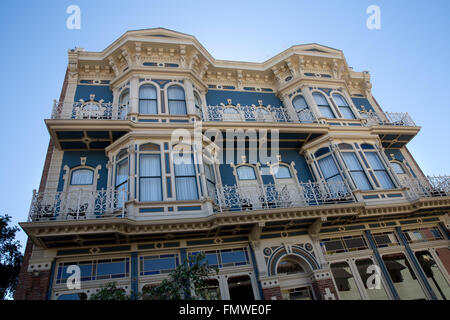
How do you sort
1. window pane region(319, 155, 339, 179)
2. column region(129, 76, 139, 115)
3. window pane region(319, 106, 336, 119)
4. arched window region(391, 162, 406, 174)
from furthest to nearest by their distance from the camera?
arched window region(391, 162, 406, 174) < window pane region(319, 106, 336, 119) < window pane region(319, 155, 339, 179) < column region(129, 76, 139, 115)

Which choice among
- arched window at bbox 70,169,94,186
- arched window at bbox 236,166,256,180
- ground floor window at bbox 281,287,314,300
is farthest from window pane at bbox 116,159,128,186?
ground floor window at bbox 281,287,314,300

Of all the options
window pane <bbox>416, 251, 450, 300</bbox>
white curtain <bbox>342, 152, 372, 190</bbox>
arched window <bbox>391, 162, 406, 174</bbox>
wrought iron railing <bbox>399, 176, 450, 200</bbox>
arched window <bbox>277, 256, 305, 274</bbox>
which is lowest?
window pane <bbox>416, 251, 450, 300</bbox>

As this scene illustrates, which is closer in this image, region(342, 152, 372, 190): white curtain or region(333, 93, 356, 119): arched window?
region(342, 152, 372, 190): white curtain

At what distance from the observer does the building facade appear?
397 inches

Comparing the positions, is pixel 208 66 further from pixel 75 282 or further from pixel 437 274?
pixel 437 274

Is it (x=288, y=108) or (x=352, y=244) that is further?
(x=288, y=108)

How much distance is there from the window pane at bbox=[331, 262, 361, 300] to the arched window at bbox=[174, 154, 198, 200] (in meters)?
6.17

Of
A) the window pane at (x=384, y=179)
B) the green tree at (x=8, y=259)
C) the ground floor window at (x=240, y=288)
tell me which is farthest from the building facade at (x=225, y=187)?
the green tree at (x=8, y=259)

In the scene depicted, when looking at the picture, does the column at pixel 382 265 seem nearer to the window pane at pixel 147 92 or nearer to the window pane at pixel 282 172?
the window pane at pixel 282 172

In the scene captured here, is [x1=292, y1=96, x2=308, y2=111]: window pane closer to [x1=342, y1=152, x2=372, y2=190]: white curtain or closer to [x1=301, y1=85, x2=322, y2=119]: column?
[x1=301, y1=85, x2=322, y2=119]: column

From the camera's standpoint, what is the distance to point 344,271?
38.5 feet

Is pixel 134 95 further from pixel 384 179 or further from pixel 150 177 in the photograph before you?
pixel 384 179
